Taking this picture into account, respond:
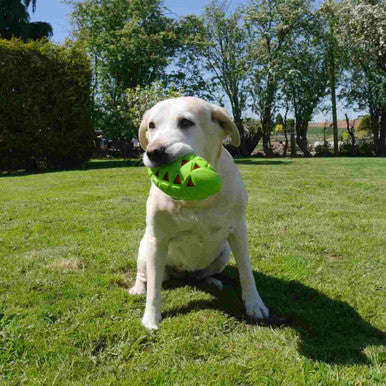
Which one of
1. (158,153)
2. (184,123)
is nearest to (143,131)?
(184,123)

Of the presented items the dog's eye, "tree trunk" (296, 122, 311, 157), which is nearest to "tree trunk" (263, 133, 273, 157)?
"tree trunk" (296, 122, 311, 157)

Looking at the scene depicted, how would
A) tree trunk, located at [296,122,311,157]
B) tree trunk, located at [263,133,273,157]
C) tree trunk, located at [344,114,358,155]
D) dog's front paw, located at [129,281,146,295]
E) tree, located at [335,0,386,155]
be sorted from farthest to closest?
tree trunk, located at [296,122,311,157] < tree trunk, located at [344,114,358,155] < tree trunk, located at [263,133,273,157] < tree, located at [335,0,386,155] < dog's front paw, located at [129,281,146,295]

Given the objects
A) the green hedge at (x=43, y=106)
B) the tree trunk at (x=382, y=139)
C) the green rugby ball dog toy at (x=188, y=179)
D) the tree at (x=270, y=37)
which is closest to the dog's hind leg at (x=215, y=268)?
the green rugby ball dog toy at (x=188, y=179)

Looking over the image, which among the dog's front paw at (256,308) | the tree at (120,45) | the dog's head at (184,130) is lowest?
the dog's front paw at (256,308)

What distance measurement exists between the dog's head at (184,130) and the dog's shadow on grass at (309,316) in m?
1.29

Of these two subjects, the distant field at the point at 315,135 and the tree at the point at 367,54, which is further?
the distant field at the point at 315,135

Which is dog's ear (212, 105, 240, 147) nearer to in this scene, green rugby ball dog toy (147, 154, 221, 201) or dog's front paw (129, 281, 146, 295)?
green rugby ball dog toy (147, 154, 221, 201)

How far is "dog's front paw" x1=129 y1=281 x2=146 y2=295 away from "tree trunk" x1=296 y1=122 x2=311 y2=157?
2352 cm

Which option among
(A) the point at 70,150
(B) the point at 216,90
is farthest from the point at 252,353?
(B) the point at 216,90

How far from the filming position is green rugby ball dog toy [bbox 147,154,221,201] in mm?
2018

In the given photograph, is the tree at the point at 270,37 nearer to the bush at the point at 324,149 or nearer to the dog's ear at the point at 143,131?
the bush at the point at 324,149

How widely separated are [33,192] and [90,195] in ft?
5.60

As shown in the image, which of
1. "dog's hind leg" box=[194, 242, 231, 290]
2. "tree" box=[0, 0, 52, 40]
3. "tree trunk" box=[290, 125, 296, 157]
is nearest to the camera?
"dog's hind leg" box=[194, 242, 231, 290]

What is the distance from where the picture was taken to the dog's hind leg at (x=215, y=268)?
3.27 meters
